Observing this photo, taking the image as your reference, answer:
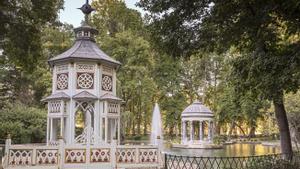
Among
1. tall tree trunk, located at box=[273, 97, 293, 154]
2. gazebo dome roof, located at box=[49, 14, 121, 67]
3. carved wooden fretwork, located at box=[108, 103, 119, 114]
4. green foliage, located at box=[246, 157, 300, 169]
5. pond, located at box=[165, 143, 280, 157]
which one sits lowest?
pond, located at box=[165, 143, 280, 157]

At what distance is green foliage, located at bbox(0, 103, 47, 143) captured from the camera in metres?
20.0

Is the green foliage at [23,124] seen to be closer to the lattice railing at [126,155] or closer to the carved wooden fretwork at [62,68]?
the carved wooden fretwork at [62,68]

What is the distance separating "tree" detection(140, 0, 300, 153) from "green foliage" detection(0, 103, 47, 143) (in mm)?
13147

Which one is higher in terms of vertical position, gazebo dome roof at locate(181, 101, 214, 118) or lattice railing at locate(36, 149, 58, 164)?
gazebo dome roof at locate(181, 101, 214, 118)

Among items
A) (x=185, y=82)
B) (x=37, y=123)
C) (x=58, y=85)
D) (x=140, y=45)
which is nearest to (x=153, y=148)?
(x=58, y=85)

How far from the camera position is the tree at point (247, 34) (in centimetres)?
856

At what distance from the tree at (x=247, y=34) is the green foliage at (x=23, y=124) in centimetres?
1315

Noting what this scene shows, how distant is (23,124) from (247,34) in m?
16.1

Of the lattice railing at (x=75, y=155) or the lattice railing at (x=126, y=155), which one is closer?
the lattice railing at (x=75, y=155)

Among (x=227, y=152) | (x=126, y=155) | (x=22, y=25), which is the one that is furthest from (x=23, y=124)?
(x=227, y=152)

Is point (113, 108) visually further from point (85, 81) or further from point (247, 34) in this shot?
point (247, 34)

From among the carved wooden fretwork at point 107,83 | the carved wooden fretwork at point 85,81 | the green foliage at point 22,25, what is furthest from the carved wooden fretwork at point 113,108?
the green foliage at point 22,25

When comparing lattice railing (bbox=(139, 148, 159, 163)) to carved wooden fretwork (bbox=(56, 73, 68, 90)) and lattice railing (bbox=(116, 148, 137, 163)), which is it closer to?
lattice railing (bbox=(116, 148, 137, 163))

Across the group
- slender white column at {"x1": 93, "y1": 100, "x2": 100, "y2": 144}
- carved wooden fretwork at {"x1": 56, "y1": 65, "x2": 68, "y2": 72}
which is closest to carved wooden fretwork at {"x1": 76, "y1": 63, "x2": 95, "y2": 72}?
carved wooden fretwork at {"x1": 56, "y1": 65, "x2": 68, "y2": 72}
